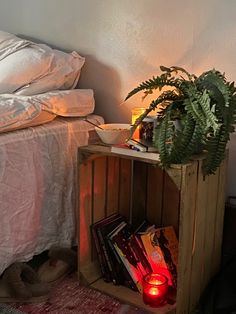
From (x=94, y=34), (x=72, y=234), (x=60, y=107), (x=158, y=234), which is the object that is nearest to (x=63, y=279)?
(x=72, y=234)

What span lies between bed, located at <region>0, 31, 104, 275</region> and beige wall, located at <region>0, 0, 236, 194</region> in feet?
0.33

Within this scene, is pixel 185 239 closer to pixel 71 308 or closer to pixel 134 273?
pixel 134 273

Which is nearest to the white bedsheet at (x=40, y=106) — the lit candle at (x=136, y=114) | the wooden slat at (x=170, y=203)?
the lit candle at (x=136, y=114)

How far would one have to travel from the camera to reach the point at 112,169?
5.61ft

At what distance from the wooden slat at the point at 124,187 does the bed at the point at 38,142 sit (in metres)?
0.20

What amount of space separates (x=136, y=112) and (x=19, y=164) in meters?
0.50

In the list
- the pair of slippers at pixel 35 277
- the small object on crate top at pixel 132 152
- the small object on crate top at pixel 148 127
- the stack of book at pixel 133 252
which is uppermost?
the small object on crate top at pixel 148 127

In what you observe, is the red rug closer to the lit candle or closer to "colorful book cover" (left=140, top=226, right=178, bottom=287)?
"colorful book cover" (left=140, top=226, right=178, bottom=287)

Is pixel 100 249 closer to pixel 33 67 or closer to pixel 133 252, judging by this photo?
pixel 133 252

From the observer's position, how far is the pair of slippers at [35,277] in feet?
4.83

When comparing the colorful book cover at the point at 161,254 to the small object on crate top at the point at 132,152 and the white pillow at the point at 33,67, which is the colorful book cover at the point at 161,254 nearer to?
the small object on crate top at the point at 132,152

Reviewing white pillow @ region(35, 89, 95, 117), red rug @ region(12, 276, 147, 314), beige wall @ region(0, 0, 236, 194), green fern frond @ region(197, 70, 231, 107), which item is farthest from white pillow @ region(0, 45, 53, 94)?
red rug @ region(12, 276, 147, 314)

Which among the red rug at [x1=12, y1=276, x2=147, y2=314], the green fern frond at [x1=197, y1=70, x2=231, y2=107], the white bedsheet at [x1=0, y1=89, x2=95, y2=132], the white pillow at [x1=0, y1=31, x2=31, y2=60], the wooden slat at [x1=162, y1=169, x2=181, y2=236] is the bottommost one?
the red rug at [x1=12, y1=276, x2=147, y2=314]

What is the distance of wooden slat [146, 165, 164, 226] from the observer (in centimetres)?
174
